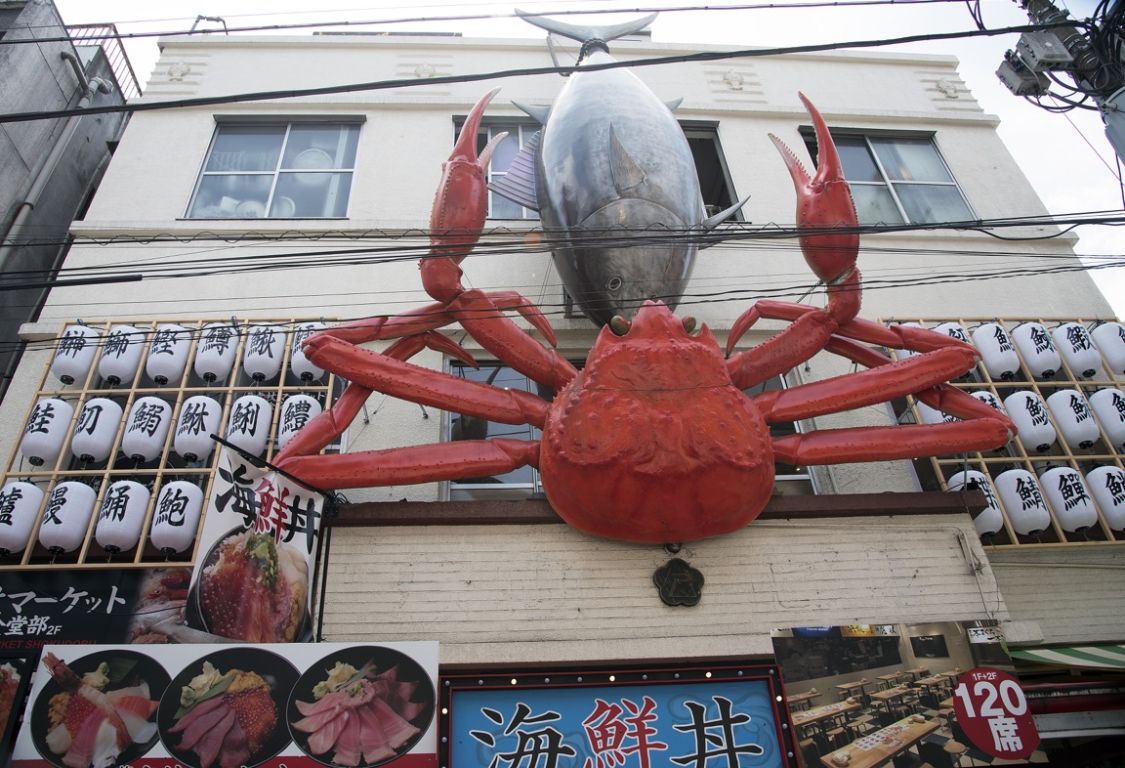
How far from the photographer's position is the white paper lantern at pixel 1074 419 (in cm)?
664

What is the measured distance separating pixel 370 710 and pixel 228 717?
2.67 feet

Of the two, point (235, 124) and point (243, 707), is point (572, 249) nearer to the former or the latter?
point (243, 707)

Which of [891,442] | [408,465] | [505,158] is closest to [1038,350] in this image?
[891,442]

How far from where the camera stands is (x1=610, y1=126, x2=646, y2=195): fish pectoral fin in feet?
19.9

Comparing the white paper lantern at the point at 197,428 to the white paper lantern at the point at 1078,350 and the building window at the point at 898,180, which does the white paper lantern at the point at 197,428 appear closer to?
the building window at the point at 898,180

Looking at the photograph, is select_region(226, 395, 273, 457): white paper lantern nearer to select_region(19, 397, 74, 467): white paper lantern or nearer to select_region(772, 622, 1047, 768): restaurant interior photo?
select_region(19, 397, 74, 467): white paper lantern

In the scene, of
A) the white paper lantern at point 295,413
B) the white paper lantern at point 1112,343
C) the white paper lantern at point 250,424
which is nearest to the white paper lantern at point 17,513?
the white paper lantern at point 250,424

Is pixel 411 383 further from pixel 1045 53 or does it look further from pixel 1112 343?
pixel 1045 53

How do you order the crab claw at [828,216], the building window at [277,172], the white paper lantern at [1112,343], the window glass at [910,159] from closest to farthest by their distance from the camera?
the crab claw at [828,216], the white paper lantern at [1112,343], the building window at [277,172], the window glass at [910,159]

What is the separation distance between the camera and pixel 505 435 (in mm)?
6723

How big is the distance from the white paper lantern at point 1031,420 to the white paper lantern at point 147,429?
7760mm

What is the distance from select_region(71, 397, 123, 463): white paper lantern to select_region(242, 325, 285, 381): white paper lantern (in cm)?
116

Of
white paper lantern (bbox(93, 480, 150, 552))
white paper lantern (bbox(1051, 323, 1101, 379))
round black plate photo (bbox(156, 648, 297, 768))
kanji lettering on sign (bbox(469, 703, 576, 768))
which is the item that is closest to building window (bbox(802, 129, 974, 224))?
white paper lantern (bbox(1051, 323, 1101, 379))

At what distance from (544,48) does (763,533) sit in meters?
8.10
